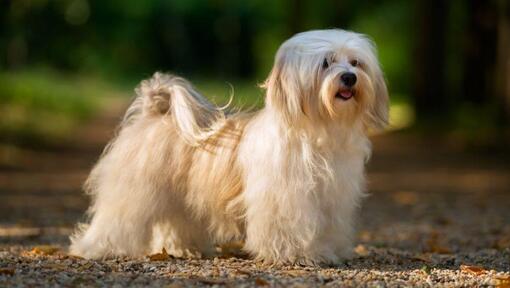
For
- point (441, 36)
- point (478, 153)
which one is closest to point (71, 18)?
point (441, 36)

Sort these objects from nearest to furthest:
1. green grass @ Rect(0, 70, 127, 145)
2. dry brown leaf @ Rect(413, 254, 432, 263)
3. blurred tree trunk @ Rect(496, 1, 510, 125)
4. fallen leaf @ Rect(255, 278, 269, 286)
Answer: fallen leaf @ Rect(255, 278, 269, 286)
dry brown leaf @ Rect(413, 254, 432, 263)
blurred tree trunk @ Rect(496, 1, 510, 125)
green grass @ Rect(0, 70, 127, 145)

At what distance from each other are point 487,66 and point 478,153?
189 inches

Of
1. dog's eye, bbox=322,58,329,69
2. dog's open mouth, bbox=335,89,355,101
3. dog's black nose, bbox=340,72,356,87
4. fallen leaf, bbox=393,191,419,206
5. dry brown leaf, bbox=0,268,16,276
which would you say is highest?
dog's eye, bbox=322,58,329,69

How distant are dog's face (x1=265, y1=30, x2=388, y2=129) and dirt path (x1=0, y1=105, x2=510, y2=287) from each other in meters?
1.02

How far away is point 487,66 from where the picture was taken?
21.0m

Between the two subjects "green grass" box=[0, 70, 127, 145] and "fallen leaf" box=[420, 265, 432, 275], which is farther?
"green grass" box=[0, 70, 127, 145]

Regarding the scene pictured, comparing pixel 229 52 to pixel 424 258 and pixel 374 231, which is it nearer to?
pixel 374 231

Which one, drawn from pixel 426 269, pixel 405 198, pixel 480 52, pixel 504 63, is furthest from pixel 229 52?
pixel 426 269

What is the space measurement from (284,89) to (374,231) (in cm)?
340

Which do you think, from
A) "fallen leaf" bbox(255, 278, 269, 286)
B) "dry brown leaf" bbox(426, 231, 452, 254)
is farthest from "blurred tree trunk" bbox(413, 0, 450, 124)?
"fallen leaf" bbox(255, 278, 269, 286)

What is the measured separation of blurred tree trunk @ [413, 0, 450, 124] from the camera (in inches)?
786

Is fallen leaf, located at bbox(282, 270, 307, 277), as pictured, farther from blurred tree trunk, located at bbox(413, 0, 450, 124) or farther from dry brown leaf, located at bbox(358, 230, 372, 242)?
blurred tree trunk, located at bbox(413, 0, 450, 124)

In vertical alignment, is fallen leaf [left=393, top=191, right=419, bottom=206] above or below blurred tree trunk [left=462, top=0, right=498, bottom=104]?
below

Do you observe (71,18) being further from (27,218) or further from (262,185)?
(262,185)
